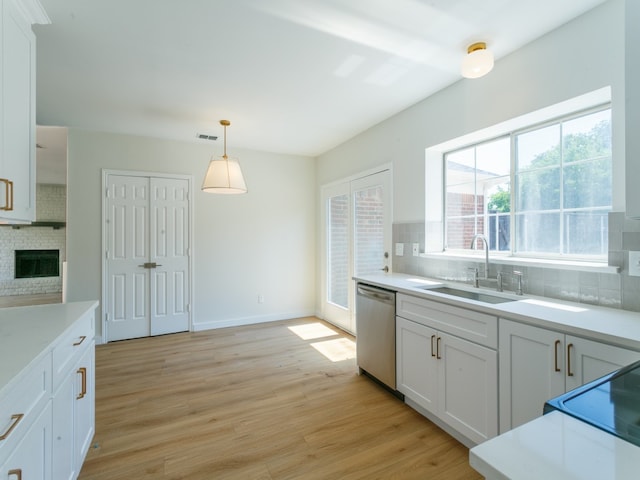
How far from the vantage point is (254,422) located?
2.20 m

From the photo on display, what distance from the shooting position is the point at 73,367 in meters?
1.54

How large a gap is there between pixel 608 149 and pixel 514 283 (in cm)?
99

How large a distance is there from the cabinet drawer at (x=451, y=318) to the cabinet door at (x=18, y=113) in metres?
2.50

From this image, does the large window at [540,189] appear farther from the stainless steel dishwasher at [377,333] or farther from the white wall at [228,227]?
the white wall at [228,227]

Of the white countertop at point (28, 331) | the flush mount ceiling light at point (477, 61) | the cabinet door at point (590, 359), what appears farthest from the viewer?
the flush mount ceiling light at point (477, 61)

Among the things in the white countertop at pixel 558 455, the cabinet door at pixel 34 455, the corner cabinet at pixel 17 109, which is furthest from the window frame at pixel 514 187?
the corner cabinet at pixel 17 109

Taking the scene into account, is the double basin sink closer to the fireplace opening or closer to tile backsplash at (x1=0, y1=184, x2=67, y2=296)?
tile backsplash at (x1=0, y1=184, x2=67, y2=296)

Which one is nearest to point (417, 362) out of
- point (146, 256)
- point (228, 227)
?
point (228, 227)

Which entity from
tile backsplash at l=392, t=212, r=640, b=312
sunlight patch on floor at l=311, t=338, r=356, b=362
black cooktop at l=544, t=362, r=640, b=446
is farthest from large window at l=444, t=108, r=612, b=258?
sunlight patch on floor at l=311, t=338, r=356, b=362

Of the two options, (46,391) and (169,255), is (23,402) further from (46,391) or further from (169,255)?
(169,255)

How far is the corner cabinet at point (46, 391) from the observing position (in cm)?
97

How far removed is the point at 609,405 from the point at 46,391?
6.30 feet

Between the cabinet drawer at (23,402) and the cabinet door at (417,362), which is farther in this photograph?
the cabinet door at (417,362)

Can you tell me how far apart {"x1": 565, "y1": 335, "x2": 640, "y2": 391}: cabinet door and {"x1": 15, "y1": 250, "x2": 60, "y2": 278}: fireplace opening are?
8.38 metres
